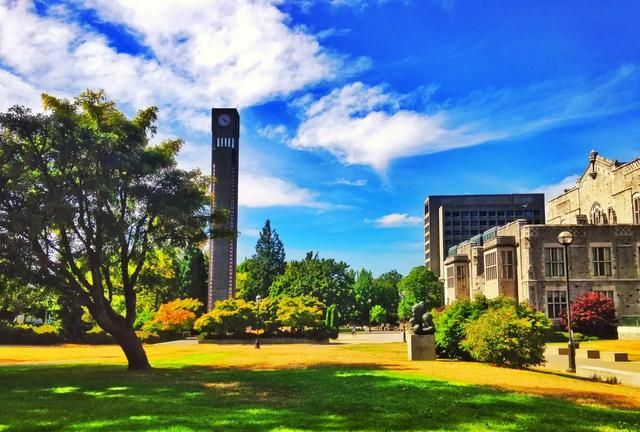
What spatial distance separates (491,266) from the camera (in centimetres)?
4972

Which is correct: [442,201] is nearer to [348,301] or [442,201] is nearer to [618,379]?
[348,301]

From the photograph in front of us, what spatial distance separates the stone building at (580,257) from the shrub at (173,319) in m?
31.3

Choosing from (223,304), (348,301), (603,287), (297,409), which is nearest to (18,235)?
(297,409)

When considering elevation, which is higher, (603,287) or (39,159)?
(39,159)

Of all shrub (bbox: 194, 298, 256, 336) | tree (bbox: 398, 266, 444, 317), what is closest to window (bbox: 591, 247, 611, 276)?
shrub (bbox: 194, 298, 256, 336)

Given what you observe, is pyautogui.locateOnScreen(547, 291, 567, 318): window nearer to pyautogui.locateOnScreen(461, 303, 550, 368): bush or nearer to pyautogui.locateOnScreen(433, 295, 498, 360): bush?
pyautogui.locateOnScreen(433, 295, 498, 360): bush

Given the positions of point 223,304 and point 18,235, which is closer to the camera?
point 18,235

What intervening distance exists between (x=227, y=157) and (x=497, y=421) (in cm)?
6663

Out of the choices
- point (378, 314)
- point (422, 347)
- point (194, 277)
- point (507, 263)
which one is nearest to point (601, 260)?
point (507, 263)

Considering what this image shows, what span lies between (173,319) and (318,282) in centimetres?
2236

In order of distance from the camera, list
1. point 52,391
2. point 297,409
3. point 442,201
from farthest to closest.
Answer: point 442,201 → point 52,391 → point 297,409

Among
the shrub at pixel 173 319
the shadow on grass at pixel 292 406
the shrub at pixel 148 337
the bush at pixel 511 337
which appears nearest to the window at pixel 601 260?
the bush at pixel 511 337

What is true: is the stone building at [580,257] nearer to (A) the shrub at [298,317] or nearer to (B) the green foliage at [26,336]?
(A) the shrub at [298,317]

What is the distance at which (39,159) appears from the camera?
72.5 ft
